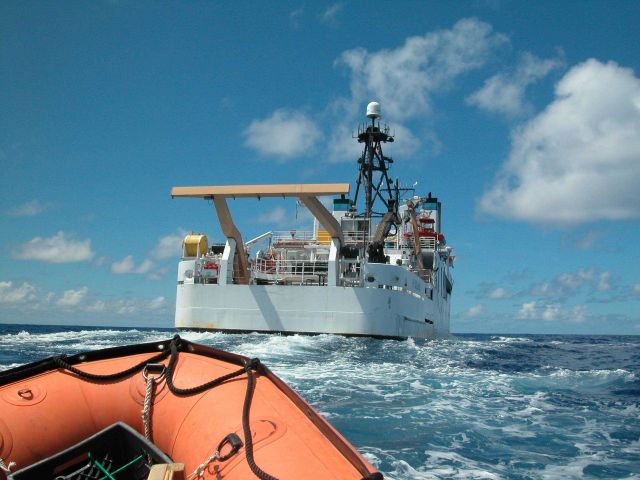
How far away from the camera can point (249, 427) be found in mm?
2951

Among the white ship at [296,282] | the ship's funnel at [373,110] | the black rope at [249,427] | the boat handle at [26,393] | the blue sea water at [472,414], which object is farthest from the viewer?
the ship's funnel at [373,110]

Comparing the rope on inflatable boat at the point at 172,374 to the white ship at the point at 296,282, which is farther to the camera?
the white ship at the point at 296,282

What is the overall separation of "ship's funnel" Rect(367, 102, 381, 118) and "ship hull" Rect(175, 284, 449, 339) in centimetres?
1454

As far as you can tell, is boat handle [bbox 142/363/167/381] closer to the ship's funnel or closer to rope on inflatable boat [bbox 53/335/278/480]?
rope on inflatable boat [bbox 53/335/278/480]

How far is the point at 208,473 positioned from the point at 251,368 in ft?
2.58

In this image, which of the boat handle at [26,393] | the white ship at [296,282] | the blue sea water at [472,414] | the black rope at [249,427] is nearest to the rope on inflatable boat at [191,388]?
the black rope at [249,427]

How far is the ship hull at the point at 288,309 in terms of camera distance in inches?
793

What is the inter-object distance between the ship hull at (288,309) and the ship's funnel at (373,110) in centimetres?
1454

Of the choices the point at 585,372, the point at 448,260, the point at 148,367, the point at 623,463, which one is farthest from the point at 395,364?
the point at 448,260

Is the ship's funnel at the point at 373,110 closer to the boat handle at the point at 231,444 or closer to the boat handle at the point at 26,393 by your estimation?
the boat handle at the point at 26,393

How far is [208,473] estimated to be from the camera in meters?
2.92

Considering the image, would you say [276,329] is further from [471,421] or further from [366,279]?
[471,421]

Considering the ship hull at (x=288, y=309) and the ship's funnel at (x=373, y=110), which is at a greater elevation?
the ship's funnel at (x=373, y=110)

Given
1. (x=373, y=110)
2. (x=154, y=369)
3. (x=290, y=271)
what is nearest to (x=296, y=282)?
(x=290, y=271)
